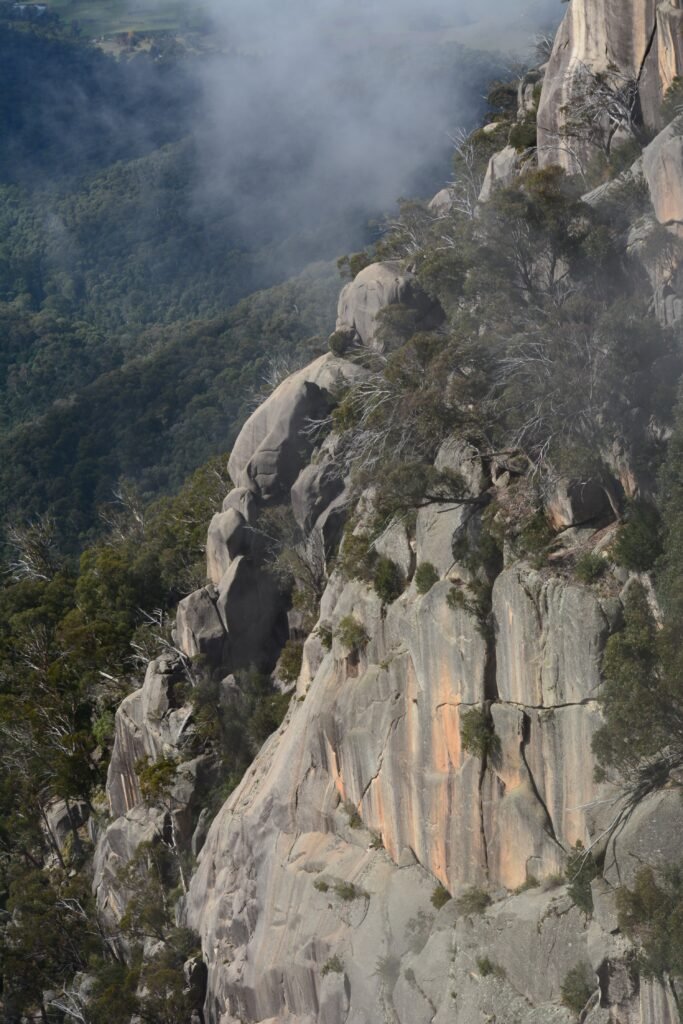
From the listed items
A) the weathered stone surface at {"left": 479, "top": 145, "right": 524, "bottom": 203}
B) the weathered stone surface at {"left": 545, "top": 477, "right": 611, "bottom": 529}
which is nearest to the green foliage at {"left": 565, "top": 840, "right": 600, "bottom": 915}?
the weathered stone surface at {"left": 545, "top": 477, "right": 611, "bottom": 529}

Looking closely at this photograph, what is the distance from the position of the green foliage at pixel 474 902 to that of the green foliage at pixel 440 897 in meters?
0.79

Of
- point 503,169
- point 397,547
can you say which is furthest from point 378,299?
point 397,547

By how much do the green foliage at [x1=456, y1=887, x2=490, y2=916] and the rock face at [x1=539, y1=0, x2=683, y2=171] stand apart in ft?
75.3

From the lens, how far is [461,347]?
27609mm

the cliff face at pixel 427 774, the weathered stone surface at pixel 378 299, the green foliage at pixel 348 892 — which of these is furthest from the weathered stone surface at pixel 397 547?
the weathered stone surface at pixel 378 299

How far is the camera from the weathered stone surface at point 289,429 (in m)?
40.9

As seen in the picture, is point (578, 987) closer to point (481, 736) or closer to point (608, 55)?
point (481, 736)

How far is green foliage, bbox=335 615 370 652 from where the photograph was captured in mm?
31016

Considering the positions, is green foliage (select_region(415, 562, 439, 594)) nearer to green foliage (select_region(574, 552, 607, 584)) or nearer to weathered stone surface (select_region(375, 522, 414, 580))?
weathered stone surface (select_region(375, 522, 414, 580))

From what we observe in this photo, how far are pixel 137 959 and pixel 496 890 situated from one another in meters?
18.5

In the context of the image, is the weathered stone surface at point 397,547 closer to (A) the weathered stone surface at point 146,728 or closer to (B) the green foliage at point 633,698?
(B) the green foliage at point 633,698

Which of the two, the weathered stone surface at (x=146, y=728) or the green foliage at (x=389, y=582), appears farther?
the weathered stone surface at (x=146, y=728)

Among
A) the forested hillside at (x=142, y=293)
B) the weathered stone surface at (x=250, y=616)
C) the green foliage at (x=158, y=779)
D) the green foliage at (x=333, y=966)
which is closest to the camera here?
the green foliage at (x=333, y=966)


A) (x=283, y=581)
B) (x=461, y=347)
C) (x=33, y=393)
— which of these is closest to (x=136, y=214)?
(x=33, y=393)
